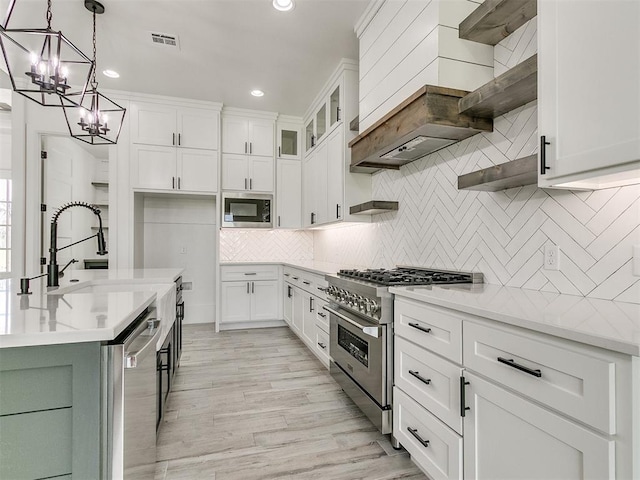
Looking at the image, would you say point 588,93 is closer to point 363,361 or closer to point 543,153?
point 543,153

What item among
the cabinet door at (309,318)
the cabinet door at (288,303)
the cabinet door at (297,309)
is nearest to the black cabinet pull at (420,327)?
the cabinet door at (309,318)

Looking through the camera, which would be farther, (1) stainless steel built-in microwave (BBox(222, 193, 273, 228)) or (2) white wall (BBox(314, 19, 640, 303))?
(1) stainless steel built-in microwave (BBox(222, 193, 273, 228))

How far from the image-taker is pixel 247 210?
482 centimetres

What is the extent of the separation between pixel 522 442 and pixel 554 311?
0.45m

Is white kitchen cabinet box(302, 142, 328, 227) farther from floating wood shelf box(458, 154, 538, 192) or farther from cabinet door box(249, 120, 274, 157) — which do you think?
floating wood shelf box(458, 154, 538, 192)

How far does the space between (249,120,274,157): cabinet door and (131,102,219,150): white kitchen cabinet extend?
49 centimetres

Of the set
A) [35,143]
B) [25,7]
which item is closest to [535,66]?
[25,7]

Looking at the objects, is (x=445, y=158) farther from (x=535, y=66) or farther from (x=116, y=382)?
(x=116, y=382)

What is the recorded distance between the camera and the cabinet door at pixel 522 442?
0.93 metres

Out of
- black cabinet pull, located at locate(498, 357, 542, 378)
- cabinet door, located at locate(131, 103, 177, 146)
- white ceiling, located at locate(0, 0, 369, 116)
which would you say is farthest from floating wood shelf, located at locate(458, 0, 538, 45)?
cabinet door, located at locate(131, 103, 177, 146)

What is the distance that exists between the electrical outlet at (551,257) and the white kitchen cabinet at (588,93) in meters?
0.34

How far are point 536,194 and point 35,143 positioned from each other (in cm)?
500

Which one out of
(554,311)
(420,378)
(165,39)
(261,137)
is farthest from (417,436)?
(261,137)

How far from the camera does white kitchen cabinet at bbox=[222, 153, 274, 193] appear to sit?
475 cm
